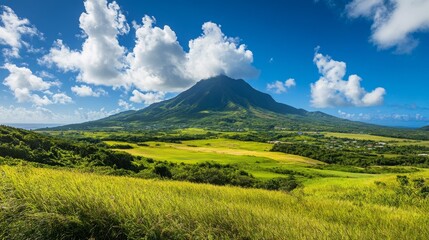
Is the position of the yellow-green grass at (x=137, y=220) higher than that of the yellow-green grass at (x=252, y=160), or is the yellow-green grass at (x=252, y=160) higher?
the yellow-green grass at (x=137, y=220)

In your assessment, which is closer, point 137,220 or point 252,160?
point 137,220

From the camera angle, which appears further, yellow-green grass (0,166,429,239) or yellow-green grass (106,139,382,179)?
yellow-green grass (106,139,382,179)

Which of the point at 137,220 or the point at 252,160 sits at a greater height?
the point at 137,220

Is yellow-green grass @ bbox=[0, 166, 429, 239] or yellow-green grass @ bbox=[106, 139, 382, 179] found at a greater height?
yellow-green grass @ bbox=[0, 166, 429, 239]

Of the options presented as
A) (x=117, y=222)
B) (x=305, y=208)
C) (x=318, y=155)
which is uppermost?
(x=117, y=222)

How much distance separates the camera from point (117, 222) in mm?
4809

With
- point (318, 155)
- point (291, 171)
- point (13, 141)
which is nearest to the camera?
point (13, 141)

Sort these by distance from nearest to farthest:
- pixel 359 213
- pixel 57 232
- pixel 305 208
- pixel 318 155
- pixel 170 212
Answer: pixel 57 232 → pixel 170 212 → pixel 359 213 → pixel 305 208 → pixel 318 155

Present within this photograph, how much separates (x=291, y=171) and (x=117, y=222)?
61.2 metres

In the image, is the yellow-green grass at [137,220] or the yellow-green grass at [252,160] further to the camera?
the yellow-green grass at [252,160]

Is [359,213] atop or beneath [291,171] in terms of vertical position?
atop

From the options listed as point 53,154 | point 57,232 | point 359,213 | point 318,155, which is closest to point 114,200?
point 57,232

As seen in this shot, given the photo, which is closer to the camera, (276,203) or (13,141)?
(276,203)

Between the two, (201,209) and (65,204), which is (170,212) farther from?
(65,204)
